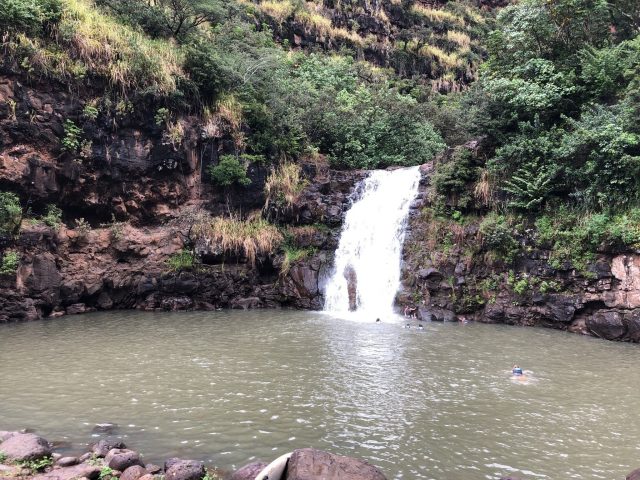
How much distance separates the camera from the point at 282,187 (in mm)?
18906

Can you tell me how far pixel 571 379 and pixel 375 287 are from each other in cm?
851

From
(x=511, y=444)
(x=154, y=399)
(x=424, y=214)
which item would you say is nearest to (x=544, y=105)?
(x=424, y=214)

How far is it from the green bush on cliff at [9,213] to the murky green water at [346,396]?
11.1 ft

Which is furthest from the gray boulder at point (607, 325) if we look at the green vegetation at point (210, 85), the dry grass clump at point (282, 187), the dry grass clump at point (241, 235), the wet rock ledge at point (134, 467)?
the green vegetation at point (210, 85)

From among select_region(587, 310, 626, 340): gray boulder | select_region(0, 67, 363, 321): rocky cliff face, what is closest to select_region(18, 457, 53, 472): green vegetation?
select_region(0, 67, 363, 321): rocky cliff face

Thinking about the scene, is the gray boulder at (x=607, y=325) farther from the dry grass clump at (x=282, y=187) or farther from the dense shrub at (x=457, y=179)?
the dry grass clump at (x=282, y=187)

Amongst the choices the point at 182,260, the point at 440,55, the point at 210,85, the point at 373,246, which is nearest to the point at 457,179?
the point at 373,246

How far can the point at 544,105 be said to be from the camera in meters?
15.2

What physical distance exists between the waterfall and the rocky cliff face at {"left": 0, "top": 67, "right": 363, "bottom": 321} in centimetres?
65

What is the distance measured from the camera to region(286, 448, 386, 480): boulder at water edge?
15.2 feet

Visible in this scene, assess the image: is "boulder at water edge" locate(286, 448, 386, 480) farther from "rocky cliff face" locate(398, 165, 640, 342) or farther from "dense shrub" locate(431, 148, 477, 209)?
"dense shrub" locate(431, 148, 477, 209)

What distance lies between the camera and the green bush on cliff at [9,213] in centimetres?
1369

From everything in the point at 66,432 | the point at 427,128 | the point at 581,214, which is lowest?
the point at 66,432

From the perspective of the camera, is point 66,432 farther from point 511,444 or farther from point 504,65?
point 504,65
